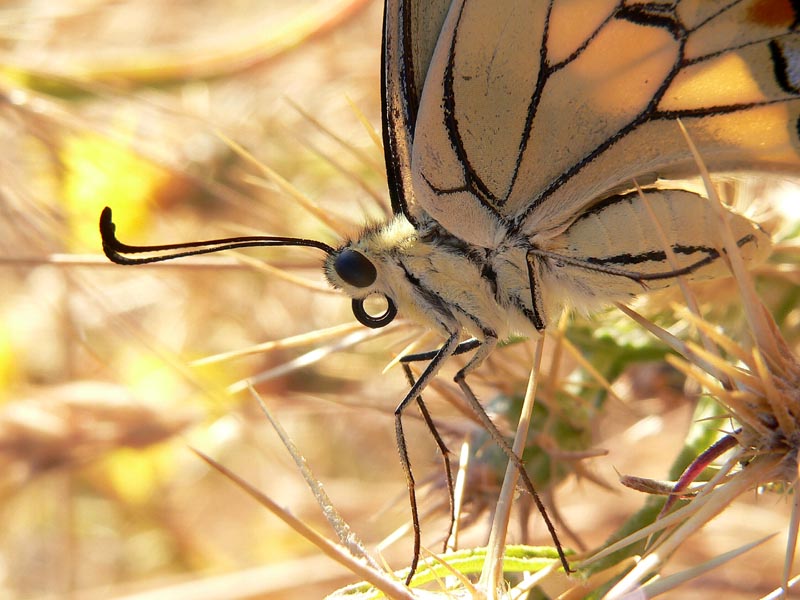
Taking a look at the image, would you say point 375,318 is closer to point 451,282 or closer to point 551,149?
point 451,282

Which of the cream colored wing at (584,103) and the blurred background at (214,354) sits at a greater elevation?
the blurred background at (214,354)

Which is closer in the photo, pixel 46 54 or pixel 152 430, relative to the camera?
pixel 152 430

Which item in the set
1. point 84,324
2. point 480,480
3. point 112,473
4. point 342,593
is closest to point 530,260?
point 480,480

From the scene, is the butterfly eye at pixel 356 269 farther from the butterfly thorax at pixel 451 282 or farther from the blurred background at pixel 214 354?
the blurred background at pixel 214 354

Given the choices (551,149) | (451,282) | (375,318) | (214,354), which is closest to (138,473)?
(214,354)

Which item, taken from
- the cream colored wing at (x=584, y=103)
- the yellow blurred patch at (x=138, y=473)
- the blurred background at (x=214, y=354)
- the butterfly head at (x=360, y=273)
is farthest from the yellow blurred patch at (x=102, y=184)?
the cream colored wing at (x=584, y=103)

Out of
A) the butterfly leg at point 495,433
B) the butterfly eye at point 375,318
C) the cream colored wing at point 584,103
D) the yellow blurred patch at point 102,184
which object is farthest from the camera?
the yellow blurred patch at point 102,184

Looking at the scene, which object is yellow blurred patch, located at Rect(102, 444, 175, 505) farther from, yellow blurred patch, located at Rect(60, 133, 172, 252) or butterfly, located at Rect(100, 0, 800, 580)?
butterfly, located at Rect(100, 0, 800, 580)

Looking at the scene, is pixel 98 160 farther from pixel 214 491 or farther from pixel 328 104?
pixel 214 491
